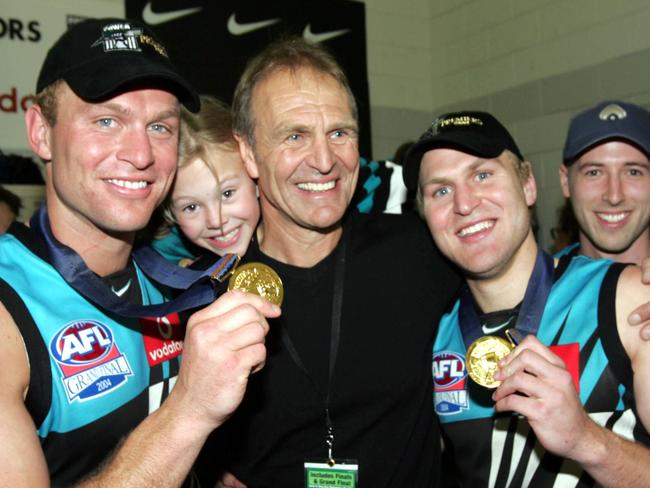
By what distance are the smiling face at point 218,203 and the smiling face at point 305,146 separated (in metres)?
0.15

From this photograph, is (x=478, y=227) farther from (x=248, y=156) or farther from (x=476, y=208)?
(x=248, y=156)

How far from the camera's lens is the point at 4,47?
4.98 meters

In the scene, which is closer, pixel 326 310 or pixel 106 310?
pixel 106 310

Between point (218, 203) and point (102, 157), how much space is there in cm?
64

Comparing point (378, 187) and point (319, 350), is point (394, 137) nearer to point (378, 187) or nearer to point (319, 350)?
point (378, 187)

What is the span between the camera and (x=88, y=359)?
2.02m

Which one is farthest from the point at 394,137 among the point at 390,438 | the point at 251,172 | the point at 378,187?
the point at 390,438

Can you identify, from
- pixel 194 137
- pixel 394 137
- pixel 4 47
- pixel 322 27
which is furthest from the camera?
pixel 394 137

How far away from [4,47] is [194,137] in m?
3.15

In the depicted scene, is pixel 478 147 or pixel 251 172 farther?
pixel 251 172

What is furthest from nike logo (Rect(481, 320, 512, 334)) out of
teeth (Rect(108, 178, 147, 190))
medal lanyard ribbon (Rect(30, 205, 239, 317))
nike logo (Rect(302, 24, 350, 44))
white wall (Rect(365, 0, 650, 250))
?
nike logo (Rect(302, 24, 350, 44))

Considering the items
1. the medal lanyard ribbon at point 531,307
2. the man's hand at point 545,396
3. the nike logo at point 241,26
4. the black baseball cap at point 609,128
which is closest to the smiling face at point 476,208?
the medal lanyard ribbon at point 531,307

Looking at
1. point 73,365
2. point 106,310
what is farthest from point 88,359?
point 106,310

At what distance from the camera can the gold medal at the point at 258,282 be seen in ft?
7.04
